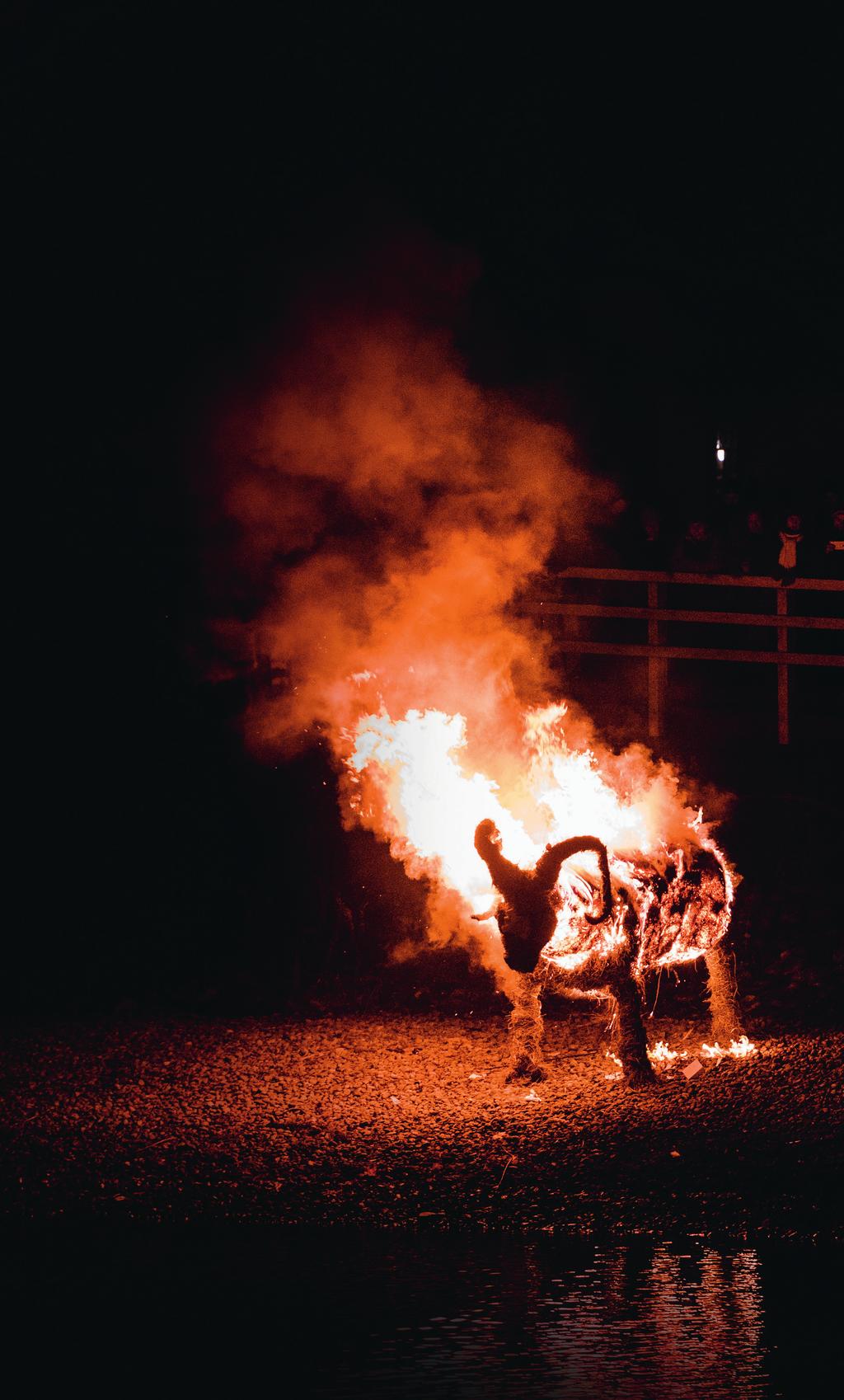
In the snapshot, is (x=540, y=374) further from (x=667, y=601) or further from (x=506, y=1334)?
(x=506, y=1334)

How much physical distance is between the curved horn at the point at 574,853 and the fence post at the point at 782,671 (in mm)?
5732

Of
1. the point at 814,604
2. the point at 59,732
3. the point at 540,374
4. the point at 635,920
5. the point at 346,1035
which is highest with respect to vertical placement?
the point at 540,374

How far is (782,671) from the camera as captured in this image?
39.1ft

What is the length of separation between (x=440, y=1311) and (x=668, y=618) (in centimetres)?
862

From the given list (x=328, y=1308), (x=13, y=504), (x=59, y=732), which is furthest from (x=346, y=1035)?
(x=13, y=504)

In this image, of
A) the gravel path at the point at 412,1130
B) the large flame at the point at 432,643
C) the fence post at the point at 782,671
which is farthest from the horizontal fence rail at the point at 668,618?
the gravel path at the point at 412,1130

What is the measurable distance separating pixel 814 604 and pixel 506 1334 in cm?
873

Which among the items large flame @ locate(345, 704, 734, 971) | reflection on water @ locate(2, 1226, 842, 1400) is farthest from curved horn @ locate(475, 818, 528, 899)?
reflection on water @ locate(2, 1226, 842, 1400)

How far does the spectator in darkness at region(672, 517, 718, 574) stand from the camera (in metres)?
12.0

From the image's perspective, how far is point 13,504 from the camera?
11453mm

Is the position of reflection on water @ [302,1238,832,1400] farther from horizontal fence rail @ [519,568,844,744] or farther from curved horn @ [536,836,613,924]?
horizontal fence rail @ [519,568,844,744]

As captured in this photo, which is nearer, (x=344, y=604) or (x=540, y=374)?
(x=344, y=604)

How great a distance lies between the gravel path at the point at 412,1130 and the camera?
5.38m

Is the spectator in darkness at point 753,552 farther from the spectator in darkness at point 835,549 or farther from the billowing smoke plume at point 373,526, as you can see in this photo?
the billowing smoke plume at point 373,526
